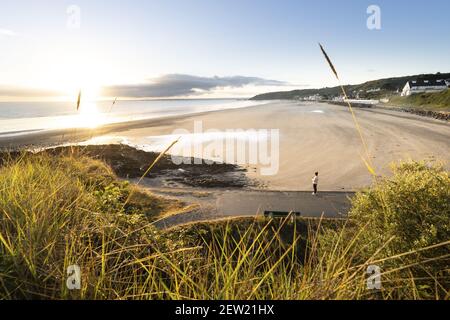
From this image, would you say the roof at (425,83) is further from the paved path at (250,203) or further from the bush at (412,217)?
the bush at (412,217)

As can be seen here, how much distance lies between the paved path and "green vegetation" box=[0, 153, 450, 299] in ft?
28.6

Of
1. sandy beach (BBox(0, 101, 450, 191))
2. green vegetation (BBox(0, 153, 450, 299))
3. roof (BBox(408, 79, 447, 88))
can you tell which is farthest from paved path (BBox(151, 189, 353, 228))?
roof (BBox(408, 79, 447, 88))

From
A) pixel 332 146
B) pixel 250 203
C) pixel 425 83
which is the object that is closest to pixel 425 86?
pixel 425 83

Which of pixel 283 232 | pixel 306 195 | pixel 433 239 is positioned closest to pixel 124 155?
pixel 306 195

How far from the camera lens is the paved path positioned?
19.4 meters

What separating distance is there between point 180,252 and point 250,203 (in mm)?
17028

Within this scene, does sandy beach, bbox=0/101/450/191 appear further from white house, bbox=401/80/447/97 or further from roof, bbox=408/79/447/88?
roof, bbox=408/79/447/88

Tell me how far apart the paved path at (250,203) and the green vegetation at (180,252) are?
8.72 metres

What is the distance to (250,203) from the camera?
21906 mm

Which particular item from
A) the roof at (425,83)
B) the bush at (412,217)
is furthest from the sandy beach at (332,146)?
the roof at (425,83)

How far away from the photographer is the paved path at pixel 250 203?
63.6 feet

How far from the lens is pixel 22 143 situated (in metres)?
47.8
